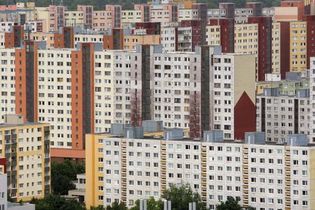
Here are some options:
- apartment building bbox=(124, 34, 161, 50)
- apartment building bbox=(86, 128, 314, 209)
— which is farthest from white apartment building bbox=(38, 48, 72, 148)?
apartment building bbox=(86, 128, 314, 209)

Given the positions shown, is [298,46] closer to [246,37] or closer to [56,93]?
[246,37]

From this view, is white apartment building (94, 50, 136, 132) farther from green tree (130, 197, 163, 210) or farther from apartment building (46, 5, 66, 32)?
apartment building (46, 5, 66, 32)

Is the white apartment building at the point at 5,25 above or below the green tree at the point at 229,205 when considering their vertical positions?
above

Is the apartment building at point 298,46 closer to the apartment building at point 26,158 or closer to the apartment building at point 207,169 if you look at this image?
the apartment building at point 26,158

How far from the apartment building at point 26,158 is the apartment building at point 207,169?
1.95 m

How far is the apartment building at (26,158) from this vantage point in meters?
70.5

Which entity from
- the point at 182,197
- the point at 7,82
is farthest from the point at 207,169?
the point at 7,82

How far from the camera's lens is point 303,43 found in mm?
104188

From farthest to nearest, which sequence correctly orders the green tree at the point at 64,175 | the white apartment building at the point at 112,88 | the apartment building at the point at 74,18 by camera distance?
the apartment building at the point at 74,18, the white apartment building at the point at 112,88, the green tree at the point at 64,175

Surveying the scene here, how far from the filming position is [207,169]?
67312 millimetres

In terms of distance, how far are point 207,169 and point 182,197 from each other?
1.38m

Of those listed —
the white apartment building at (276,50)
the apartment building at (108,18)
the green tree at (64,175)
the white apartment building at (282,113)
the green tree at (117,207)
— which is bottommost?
the green tree at (117,207)

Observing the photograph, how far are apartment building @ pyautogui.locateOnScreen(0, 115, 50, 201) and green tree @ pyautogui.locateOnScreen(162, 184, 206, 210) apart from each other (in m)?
5.56

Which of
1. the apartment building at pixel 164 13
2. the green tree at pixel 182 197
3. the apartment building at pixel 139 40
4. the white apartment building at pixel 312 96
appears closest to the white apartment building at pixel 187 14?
the apartment building at pixel 164 13
